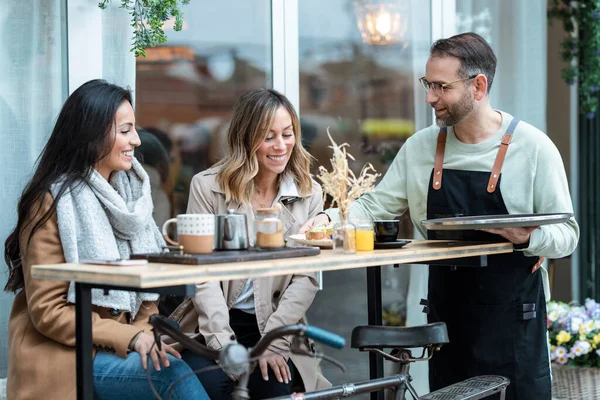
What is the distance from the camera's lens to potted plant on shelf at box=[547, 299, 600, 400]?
4230 mm

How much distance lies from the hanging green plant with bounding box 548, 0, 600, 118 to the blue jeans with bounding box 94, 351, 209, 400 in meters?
3.59

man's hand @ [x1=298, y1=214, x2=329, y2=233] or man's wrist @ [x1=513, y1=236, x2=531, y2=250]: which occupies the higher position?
man's hand @ [x1=298, y1=214, x2=329, y2=233]

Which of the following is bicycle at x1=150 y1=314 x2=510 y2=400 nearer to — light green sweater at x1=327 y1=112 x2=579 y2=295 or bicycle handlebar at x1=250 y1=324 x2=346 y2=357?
bicycle handlebar at x1=250 y1=324 x2=346 y2=357

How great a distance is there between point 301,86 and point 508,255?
1622mm

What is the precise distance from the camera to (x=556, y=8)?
5422mm

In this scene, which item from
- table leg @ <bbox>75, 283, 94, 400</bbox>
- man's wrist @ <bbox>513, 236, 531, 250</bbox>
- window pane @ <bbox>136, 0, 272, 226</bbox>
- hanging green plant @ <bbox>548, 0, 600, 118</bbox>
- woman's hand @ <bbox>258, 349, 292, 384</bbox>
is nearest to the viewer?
table leg @ <bbox>75, 283, 94, 400</bbox>

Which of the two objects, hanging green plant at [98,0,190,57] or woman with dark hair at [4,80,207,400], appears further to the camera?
hanging green plant at [98,0,190,57]

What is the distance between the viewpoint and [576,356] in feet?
14.0

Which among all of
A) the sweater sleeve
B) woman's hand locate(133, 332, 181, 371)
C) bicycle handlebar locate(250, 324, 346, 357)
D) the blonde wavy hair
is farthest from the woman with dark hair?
the sweater sleeve

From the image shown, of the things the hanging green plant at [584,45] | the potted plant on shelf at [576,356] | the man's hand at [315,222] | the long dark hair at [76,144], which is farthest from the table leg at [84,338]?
the hanging green plant at [584,45]

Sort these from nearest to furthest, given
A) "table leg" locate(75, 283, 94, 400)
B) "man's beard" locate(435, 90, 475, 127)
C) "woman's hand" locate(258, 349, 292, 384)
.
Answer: "table leg" locate(75, 283, 94, 400) < "woman's hand" locate(258, 349, 292, 384) < "man's beard" locate(435, 90, 475, 127)

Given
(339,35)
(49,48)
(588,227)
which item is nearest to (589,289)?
(588,227)

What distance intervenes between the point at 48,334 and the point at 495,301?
1.49 m

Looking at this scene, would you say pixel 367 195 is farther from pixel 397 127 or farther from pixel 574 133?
pixel 574 133
